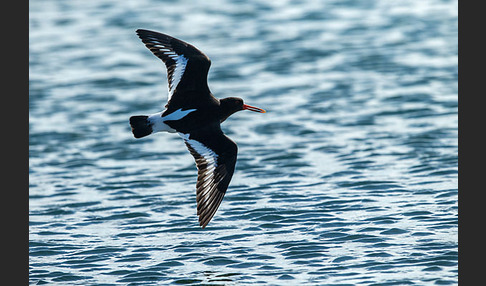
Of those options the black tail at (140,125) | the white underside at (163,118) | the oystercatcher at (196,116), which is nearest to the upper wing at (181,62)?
the oystercatcher at (196,116)

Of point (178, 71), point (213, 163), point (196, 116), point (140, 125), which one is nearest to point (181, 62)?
point (178, 71)

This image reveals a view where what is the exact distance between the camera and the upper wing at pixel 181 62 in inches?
398

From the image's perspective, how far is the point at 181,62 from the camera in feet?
33.4

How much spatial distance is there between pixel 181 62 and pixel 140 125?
864mm

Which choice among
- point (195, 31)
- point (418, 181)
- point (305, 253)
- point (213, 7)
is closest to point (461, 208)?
point (418, 181)

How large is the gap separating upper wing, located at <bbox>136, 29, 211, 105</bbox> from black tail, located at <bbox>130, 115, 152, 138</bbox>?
0.47 m

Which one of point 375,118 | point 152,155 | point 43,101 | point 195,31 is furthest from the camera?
point 195,31

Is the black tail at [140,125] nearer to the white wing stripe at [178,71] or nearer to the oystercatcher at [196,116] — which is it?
the oystercatcher at [196,116]

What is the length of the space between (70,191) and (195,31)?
9.40 meters

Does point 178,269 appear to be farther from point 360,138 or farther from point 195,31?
point 195,31

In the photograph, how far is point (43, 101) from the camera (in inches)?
691

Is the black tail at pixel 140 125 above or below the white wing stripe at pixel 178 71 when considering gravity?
below

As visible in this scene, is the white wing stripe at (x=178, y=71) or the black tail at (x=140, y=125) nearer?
the black tail at (x=140, y=125)

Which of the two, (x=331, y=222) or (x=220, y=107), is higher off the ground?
(x=220, y=107)
